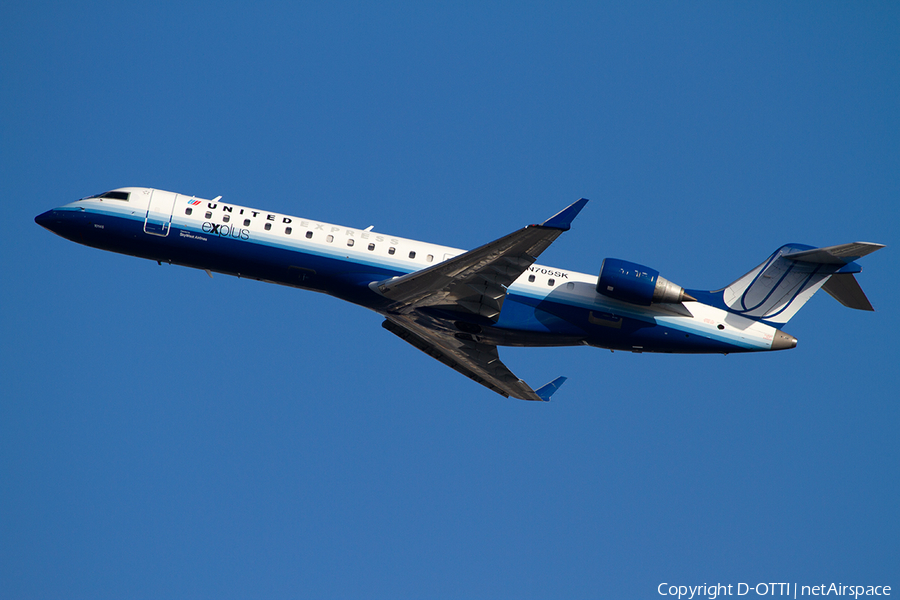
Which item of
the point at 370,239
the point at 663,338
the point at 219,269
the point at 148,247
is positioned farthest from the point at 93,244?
the point at 663,338

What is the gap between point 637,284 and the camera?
2228 cm

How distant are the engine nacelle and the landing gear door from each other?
13.6 meters

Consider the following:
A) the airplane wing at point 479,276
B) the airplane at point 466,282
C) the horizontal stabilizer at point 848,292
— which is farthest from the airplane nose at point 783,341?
the airplane wing at point 479,276

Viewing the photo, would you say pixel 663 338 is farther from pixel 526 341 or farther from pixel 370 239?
pixel 370 239

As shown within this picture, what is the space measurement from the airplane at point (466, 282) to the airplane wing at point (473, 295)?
0.24ft

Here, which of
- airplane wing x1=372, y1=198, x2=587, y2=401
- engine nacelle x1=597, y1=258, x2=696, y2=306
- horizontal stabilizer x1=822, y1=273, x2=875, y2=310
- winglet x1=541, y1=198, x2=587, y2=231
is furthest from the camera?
horizontal stabilizer x1=822, y1=273, x2=875, y2=310

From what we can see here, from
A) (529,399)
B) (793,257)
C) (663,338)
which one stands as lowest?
(529,399)

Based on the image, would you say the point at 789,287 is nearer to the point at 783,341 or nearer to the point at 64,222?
the point at 783,341

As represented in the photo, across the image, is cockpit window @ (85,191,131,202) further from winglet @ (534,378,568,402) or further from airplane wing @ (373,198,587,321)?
winglet @ (534,378,568,402)

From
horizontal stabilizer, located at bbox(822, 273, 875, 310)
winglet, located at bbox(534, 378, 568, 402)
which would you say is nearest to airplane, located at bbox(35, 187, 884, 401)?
horizontal stabilizer, located at bbox(822, 273, 875, 310)

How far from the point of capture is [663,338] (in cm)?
2333

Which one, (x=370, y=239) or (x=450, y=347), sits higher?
(x=370, y=239)

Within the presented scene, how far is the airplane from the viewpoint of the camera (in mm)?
22719

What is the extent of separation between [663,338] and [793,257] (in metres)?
4.87
